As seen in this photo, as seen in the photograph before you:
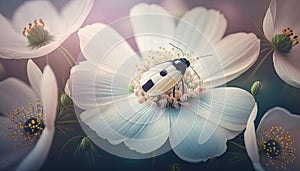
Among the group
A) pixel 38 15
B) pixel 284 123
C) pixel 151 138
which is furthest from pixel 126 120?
pixel 284 123

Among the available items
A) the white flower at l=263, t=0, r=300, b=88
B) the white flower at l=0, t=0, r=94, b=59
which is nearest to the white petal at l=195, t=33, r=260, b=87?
the white flower at l=263, t=0, r=300, b=88

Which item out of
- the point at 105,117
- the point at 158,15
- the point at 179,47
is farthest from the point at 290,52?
the point at 105,117

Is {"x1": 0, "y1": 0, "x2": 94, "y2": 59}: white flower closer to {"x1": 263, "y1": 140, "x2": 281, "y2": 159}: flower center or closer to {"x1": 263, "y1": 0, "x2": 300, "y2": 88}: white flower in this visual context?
{"x1": 263, "y1": 0, "x2": 300, "y2": 88}: white flower

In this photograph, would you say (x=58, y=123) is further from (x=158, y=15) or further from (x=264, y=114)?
(x=264, y=114)

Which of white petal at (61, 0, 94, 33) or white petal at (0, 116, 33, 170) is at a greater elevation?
white petal at (61, 0, 94, 33)

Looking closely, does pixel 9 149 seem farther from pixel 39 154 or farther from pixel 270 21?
pixel 270 21

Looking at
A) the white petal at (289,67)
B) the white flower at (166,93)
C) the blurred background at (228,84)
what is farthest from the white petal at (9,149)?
the white petal at (289,67)

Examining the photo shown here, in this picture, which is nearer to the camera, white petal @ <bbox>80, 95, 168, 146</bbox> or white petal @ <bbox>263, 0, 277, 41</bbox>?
white petal @ <bbox>80, 95, 168, 146</bbox>

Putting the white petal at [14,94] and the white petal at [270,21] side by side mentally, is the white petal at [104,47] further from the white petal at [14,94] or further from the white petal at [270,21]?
the white petal at [270,21]
